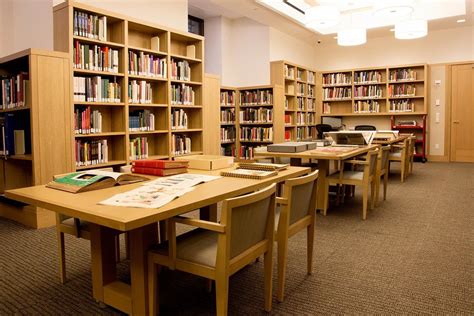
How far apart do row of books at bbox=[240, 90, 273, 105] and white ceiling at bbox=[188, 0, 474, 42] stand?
1.59 meters

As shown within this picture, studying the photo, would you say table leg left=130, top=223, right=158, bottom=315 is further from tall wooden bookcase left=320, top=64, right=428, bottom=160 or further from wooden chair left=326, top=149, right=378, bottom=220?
tall wooden bookcase left=320, top=64, right=428, bottom=160

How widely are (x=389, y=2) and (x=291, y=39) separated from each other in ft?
13.5

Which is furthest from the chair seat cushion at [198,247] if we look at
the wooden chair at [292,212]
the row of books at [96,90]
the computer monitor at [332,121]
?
the computer monitor at [332,121]

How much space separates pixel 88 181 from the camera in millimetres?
1855

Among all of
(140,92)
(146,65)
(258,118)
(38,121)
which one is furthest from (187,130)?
(258,118)

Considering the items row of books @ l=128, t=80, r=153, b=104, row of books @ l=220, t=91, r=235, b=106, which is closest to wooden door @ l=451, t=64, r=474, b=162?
row of books @ l=220, t=91, r=235, b=106

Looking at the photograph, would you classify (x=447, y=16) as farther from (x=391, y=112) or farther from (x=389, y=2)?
(x=389, y=2)

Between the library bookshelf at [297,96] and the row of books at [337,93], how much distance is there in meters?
0.30

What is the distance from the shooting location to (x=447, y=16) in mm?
7824

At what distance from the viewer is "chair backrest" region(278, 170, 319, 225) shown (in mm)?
2013

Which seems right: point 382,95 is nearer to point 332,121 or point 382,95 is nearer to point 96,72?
point 332,121

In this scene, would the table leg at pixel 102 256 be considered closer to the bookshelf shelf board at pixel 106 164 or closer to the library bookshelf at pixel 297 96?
the bookshelf shelf board at pixel 106 164

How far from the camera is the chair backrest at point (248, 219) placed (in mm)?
1536

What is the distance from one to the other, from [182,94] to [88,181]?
3.58 m
